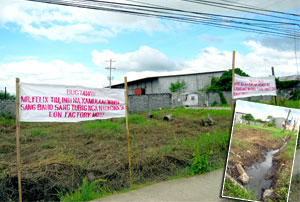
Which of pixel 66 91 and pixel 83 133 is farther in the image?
pixel 83 133

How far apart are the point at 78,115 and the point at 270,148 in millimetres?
3831

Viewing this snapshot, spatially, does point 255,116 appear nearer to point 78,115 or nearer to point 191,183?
point 191,183

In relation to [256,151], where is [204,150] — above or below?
below

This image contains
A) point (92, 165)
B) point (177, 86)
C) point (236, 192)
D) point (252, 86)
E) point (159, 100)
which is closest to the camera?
point (236, 192)

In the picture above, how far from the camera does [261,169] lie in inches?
84.7

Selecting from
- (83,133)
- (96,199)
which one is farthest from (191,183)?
(83,133)

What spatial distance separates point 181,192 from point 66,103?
2.75m

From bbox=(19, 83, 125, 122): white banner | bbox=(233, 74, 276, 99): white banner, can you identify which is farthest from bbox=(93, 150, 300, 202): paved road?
bbox=(233, 74, 276, 99): white banner

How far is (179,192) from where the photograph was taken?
15.2 ft

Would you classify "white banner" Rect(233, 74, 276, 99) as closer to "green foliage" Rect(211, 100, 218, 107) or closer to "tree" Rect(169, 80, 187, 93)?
"green foliage" Rect(211, 100, 218, 107)

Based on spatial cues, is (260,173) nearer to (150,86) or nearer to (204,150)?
(204,150)

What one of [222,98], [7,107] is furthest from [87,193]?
[222,98]

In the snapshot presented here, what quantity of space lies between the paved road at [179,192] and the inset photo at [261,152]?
6.57 feet

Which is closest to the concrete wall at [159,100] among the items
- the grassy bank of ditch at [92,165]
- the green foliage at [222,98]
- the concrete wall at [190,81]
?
the green foliage at [222,98]
